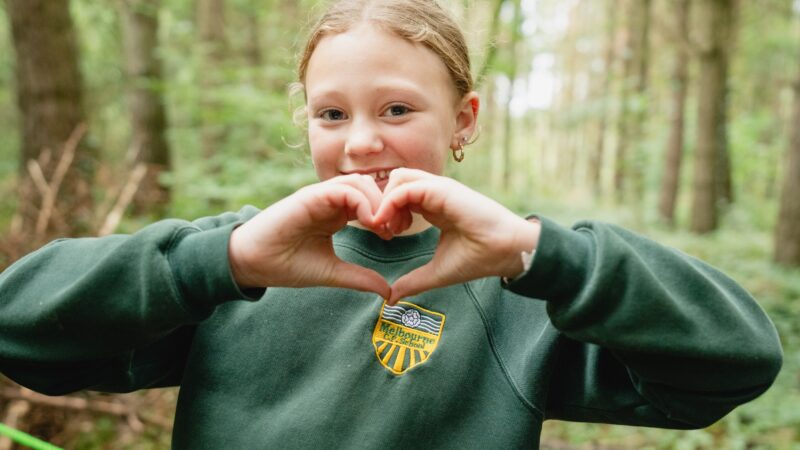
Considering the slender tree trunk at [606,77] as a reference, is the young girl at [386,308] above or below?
above

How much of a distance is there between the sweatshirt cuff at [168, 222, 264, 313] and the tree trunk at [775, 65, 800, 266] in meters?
7.33

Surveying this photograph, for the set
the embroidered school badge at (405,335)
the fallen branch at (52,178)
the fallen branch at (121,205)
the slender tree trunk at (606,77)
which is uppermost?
the embroidered school badge at (405,335)

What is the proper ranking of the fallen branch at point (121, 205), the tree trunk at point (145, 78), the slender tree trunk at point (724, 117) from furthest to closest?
the slender tree trunk at point (724, 117) → the tree trunk at point (145, 78) → the fallen branch at point (121, 205)

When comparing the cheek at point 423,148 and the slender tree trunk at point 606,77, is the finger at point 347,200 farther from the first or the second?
the slender tree trunk at point 606,77

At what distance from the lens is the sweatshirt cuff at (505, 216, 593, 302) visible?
1.13 meters

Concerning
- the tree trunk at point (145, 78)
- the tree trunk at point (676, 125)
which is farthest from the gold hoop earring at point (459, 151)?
the tree trunk at point (676, 125)

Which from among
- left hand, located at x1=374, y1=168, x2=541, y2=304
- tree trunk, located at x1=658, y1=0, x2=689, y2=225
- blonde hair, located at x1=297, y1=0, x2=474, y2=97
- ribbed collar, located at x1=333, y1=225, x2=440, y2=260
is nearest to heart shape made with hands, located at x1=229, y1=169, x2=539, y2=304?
left hand, located at x1=374, y1=168, x2=541, y2=304

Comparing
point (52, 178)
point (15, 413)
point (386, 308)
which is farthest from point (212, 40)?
point (386, 308)

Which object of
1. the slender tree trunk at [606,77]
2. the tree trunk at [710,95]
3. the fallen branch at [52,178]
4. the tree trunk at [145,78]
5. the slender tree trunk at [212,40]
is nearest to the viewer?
the fallen branch at [52,178]

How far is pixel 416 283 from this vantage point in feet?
4.20

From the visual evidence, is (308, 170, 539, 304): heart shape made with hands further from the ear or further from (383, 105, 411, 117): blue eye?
the ear

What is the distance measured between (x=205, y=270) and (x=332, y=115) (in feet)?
1.80

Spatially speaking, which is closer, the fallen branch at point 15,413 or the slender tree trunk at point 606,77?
the fallen branch at point 15,413

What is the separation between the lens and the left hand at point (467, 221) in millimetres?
1168
